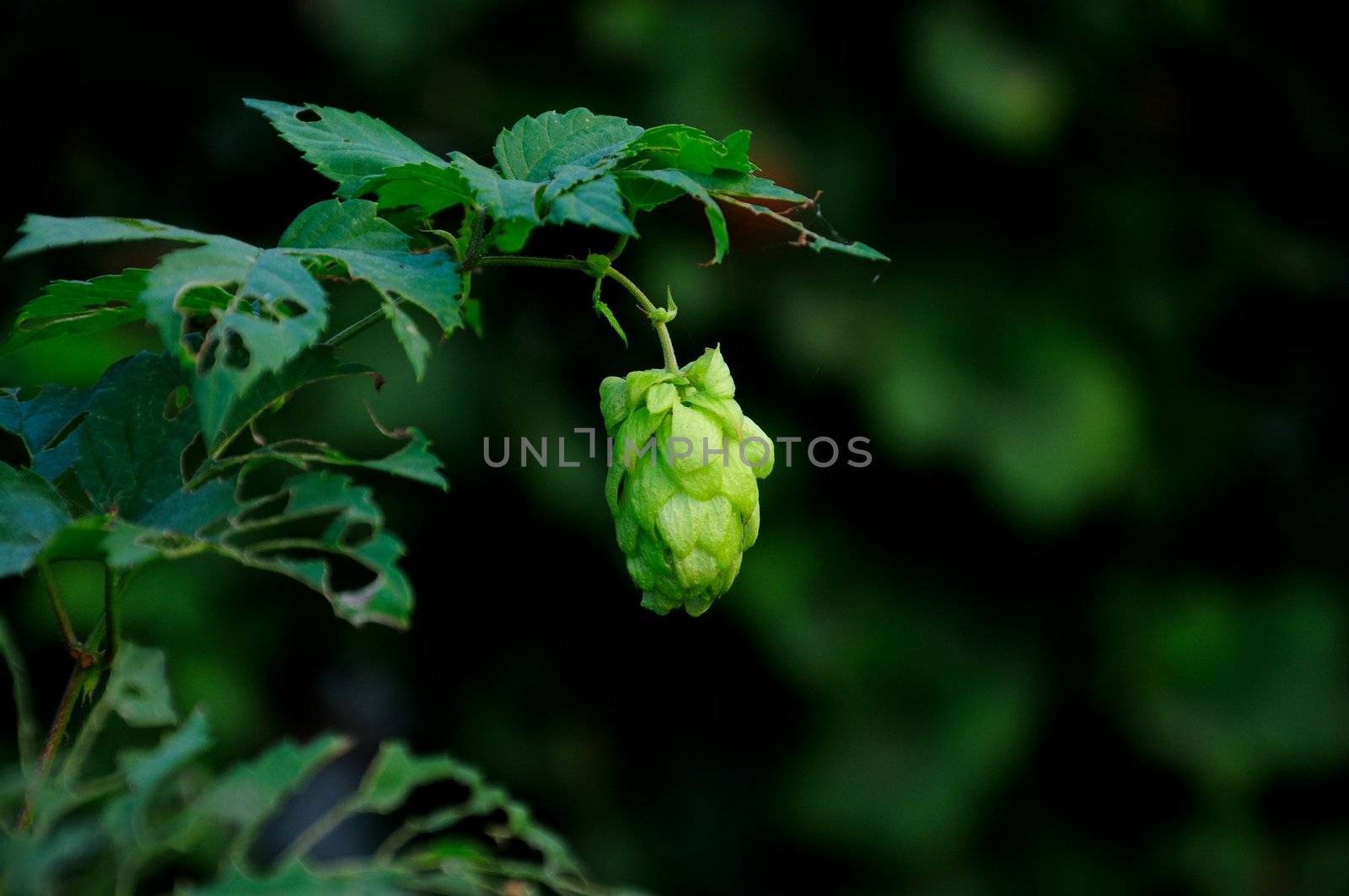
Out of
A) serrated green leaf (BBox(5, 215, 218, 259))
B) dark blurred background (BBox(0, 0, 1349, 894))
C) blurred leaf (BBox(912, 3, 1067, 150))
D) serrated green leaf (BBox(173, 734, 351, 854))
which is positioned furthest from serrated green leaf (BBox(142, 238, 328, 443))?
blurred leaf (BBox(912, 3, 1067, 150))

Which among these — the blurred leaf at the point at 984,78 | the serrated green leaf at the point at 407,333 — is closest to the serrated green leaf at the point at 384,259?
the serrated green leaf at the point at 407,333

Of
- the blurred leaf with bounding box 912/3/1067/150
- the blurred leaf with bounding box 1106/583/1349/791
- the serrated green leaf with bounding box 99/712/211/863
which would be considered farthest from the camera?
the blurred leaf with bounding box 1106/583/1349/791

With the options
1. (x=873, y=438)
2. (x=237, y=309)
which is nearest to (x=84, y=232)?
(x=237, y=309)

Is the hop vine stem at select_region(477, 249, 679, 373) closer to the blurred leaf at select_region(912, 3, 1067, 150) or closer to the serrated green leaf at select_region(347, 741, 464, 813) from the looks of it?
the serrated green leaf at select_region(347, 741, 464, 813)

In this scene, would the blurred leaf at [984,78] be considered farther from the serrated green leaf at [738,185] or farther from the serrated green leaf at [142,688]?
the serrated green leaf at [142,688]

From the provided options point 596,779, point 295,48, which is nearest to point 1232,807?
point 596,779

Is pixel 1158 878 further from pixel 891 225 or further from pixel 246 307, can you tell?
pixel 246 307

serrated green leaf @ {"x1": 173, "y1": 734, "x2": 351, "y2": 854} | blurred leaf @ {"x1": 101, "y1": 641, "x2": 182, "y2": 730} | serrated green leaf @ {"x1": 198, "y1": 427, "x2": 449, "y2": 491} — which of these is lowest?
blurred leaf @ {"x1": 101, "y1": 641, "x2": 182, "y2": 730}
